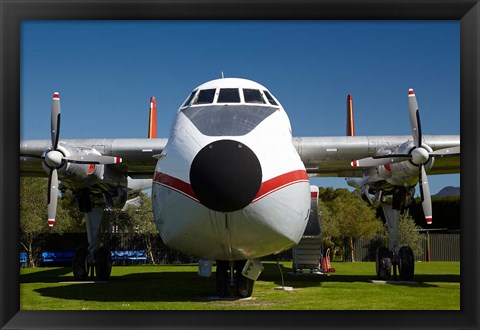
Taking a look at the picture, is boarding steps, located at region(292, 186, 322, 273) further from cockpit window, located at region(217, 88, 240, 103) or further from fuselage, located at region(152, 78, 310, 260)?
fuselage, located at region(152, 78, 310, 260)

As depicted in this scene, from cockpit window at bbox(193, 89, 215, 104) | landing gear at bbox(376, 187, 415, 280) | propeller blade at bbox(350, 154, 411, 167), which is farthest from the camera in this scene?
landing gear at bbox(376, 187, 415, 280)

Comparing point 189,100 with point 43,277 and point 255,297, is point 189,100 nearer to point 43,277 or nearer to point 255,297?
point 255,297

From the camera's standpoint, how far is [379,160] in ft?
45.9

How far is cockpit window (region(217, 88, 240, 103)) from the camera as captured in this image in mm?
11422

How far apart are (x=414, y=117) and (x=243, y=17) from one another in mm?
7481

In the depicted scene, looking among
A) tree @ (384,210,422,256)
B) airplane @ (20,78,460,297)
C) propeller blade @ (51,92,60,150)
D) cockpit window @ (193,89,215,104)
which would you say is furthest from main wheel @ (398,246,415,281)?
tree @ (384,210,422,256)

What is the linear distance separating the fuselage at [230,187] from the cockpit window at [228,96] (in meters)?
0.54

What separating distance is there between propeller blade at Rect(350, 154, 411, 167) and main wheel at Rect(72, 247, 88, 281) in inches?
366

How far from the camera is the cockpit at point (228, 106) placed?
9789 millimetres

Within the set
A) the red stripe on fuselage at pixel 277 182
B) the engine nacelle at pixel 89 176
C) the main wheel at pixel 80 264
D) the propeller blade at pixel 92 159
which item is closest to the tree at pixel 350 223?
the engine nacelle at pixel 89 176

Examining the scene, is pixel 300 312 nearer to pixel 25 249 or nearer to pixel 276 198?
pixel 276 198

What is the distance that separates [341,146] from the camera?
631 inches

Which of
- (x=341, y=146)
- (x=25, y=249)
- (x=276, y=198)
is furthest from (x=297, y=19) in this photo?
(x=25, y=249)

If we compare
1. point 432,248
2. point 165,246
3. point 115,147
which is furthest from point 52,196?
point 432,248
